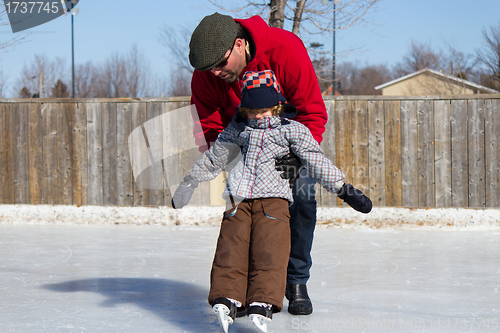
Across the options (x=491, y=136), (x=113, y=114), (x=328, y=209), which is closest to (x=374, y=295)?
(x=328, y=209)

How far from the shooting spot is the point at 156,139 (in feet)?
18.5

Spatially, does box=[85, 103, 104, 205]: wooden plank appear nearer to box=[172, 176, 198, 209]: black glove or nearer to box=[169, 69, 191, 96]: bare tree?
box=[172, 176, 198, 209]: black glove

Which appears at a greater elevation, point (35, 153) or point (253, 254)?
point (35, 153)

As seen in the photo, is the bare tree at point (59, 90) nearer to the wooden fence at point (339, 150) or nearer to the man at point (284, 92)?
the wooden fence at point (339, 150)

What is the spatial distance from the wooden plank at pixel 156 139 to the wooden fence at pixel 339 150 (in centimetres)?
1

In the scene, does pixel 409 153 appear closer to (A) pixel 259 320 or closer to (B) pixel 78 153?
(B) pixel 78 153

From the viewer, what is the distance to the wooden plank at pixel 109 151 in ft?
18.6

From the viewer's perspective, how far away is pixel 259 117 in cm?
193

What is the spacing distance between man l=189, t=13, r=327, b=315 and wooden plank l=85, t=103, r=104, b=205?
12.1ft

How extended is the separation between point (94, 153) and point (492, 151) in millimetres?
4460

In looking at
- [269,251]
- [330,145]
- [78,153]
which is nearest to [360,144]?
[330,145]

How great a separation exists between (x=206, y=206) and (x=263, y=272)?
12.1ft

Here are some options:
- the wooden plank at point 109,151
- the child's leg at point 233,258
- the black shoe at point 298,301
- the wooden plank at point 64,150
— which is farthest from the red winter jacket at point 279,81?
the wooden plank at point 64,150

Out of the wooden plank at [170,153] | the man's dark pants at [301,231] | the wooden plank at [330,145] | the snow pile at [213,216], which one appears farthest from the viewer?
the wooden plank at [170,153]
